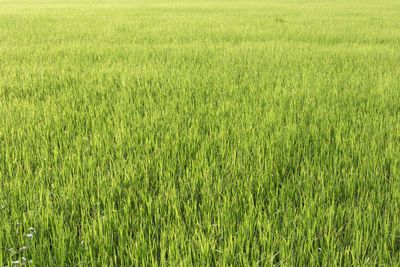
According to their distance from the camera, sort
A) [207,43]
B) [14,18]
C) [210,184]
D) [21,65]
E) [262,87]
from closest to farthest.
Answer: [210,184]
[262,87]
[21,65]
[207,43]
[14,18]

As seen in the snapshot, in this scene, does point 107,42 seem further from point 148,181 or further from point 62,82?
point 148,181

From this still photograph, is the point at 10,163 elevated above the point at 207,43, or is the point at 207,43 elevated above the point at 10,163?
the point at 207,43

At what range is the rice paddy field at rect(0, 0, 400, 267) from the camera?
41.8 inches

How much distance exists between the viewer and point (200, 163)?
63.0 inches

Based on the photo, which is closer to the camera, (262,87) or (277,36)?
(262,87)

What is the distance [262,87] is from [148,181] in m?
1.92

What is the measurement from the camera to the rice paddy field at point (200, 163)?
1.06m

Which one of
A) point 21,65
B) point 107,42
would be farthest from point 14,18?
point 21,65

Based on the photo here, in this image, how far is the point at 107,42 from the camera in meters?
5.84

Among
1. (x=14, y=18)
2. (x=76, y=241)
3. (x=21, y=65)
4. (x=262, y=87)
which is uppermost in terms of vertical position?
(x=14, y=18)

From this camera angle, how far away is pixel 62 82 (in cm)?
329

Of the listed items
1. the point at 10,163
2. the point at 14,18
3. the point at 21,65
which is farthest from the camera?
the point at 14,18

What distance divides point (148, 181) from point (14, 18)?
10074 mm

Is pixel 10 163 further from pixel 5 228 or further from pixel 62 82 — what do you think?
pixel 62 82
